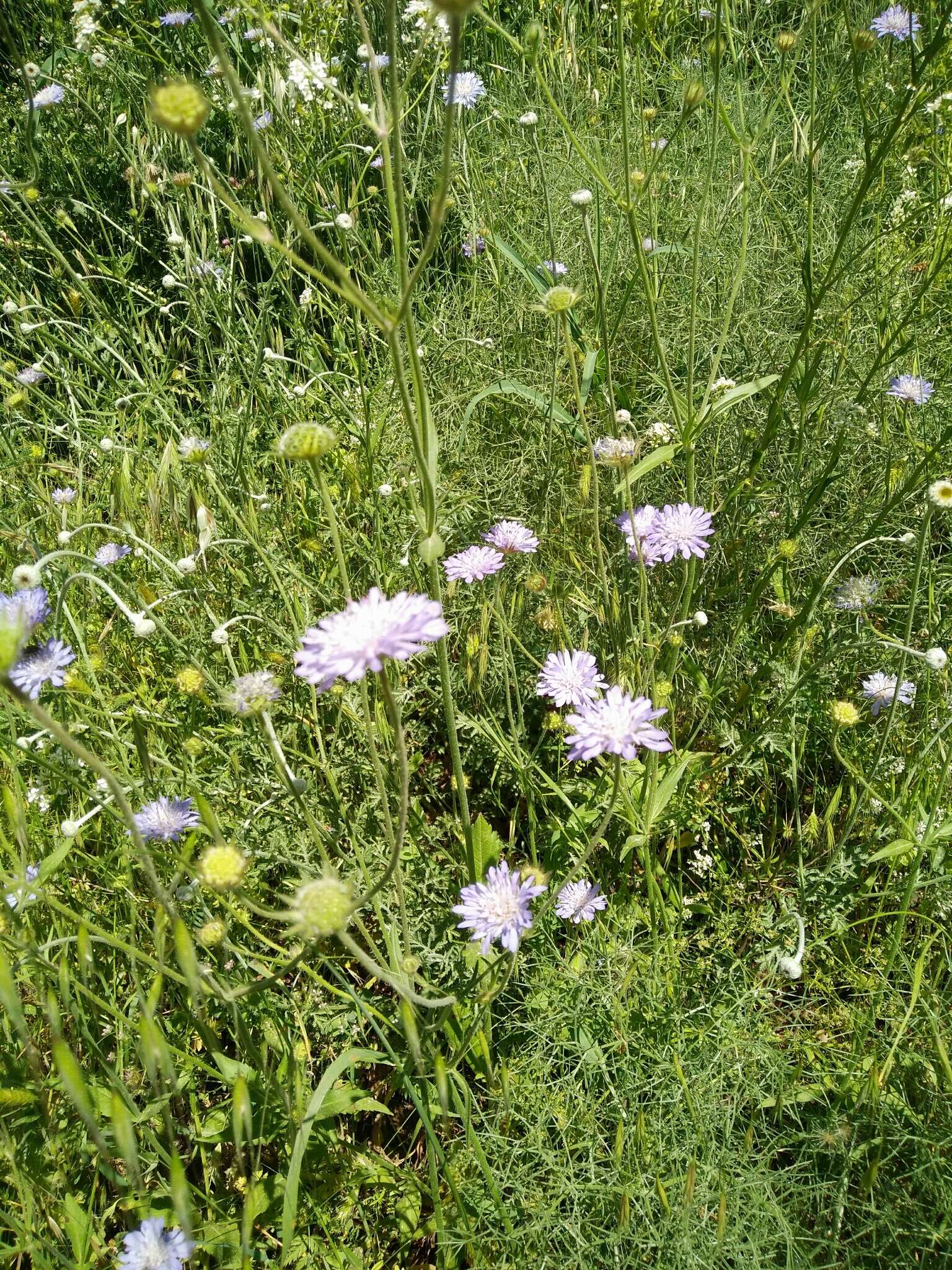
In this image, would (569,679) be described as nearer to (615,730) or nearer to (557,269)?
(615,730)

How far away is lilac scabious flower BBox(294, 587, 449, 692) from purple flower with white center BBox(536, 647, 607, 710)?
503 mm

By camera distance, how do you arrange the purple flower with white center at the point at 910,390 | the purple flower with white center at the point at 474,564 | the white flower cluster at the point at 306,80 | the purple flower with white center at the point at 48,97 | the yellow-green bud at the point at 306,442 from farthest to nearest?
the purple flower with white center at the point at 48,97 → the white flower cluster at the point at 306,80 → the purple flower with white center at the point at 910,390 → the purple flower with white center at the point at 474,564 → the yellow-green bud at the point at 306,442

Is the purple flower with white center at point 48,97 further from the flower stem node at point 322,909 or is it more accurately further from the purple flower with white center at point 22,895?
the flower stem node at point 322,909

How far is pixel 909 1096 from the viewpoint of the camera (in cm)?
117

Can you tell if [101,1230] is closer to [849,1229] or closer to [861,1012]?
[849,1229]

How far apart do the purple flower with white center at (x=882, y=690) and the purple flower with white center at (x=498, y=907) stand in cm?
69

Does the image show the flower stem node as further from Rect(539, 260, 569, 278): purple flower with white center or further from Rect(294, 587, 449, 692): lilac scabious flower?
Rect(539, 260, 569, 278): purple flower with white center

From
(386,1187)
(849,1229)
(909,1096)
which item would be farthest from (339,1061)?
(909,1096)

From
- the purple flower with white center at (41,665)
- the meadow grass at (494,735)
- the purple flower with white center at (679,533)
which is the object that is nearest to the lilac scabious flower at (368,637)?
the meadow grass at (494,735)

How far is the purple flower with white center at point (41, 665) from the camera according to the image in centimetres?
129

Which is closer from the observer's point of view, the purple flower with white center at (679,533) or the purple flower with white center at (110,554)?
the purple flower with white center at (679,533)

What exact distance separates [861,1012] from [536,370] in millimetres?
1451

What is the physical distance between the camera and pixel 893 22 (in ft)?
8.50

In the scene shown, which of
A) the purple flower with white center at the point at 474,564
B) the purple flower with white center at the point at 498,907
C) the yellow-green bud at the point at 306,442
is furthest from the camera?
the purple flower with white center at the point at 474,564
